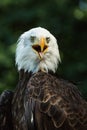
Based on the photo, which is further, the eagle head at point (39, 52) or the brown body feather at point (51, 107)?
the eagle head at point (39, 52)

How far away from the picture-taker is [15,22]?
20141 millimetres

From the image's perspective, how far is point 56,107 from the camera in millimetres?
10102

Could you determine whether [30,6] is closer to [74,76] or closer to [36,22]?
[36,22]

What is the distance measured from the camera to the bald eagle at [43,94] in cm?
1009

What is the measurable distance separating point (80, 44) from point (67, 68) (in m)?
1.74

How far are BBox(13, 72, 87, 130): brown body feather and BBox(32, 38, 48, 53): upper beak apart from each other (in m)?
0.36

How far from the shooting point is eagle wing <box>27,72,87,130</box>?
33.1 feet

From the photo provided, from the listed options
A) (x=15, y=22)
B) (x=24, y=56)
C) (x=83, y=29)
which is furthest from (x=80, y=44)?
(x=24, y=56)

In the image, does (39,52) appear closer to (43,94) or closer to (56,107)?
(43,94)

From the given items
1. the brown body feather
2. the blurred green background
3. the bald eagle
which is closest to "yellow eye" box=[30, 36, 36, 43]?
the bald eagle

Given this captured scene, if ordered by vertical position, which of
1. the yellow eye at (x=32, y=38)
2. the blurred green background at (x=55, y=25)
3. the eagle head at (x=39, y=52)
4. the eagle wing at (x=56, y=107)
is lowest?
the eagle wing at (x=56, y=107)

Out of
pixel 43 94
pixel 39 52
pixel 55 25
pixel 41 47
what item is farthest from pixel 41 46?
pixel 55 25

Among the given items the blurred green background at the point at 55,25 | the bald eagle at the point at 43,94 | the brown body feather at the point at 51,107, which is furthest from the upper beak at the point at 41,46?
the blurred green background at the point at 55,25

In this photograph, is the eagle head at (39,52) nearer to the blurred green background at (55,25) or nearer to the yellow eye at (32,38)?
the yellow eye at (32,38)
